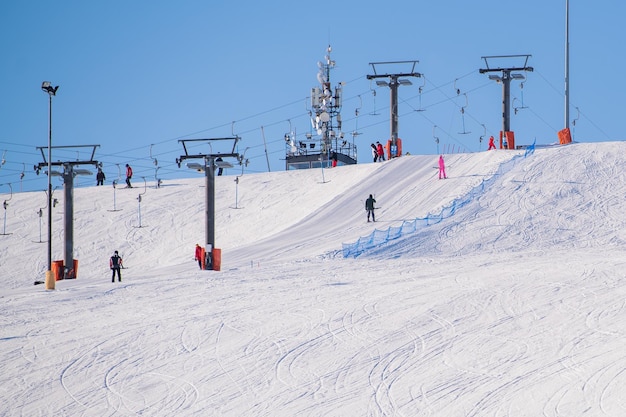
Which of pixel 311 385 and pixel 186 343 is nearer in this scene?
pixel 311 385

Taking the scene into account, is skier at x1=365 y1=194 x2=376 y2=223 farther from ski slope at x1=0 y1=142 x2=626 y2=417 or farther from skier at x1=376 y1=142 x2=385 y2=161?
skier at x1=376 y1=142 x2=385 y2=161

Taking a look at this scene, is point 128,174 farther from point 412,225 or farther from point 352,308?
point 352,308

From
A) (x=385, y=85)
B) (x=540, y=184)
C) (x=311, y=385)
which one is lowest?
(x=311, y=385)

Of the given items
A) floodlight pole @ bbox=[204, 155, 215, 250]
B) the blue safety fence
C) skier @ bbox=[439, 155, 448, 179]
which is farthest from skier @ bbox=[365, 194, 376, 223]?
floodlight pole @ bbox=[204, 155, 215, 250]

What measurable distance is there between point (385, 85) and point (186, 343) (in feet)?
122

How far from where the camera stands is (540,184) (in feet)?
157

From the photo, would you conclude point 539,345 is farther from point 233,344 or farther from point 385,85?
point 385,85

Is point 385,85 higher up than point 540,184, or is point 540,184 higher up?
point 385,85

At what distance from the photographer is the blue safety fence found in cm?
4037

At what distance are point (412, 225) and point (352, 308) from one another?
1507 cm

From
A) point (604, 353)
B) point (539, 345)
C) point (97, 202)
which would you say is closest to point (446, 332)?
point (539, 345)

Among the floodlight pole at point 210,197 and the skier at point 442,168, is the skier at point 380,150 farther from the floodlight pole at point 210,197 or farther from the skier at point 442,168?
the floodlight pole at point 210,197

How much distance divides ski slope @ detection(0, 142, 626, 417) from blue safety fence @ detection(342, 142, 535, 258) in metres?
0.39

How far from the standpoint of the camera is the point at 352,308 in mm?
28531
